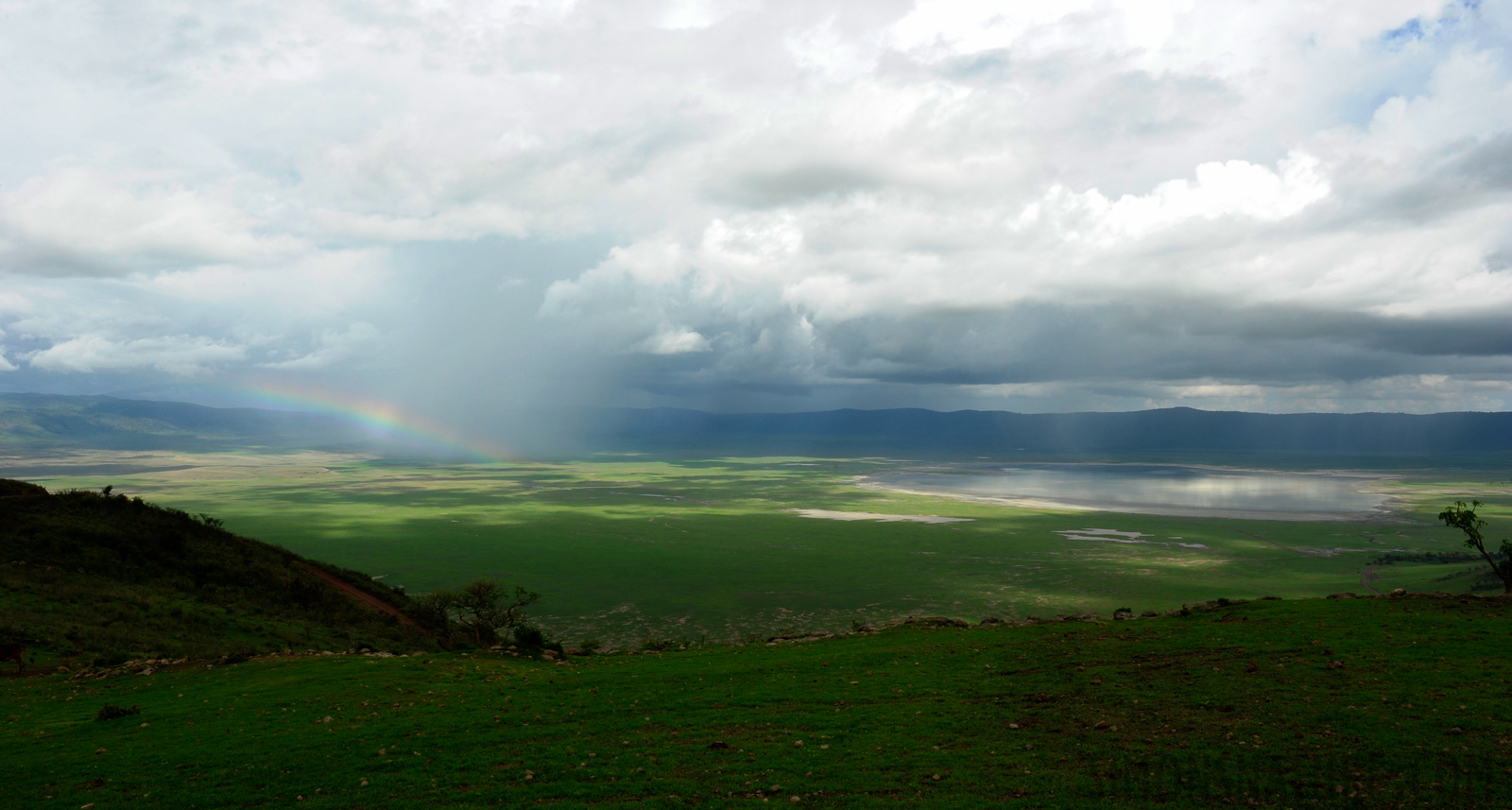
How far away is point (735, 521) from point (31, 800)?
337 ft

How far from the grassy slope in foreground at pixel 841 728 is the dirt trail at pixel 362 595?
15.4 m

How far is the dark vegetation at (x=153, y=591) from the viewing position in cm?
2469

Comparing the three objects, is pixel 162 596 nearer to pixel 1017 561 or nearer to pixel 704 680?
pixel 704 680

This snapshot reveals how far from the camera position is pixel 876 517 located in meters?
118

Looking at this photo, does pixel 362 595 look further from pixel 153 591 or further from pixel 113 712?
pixel 113 712

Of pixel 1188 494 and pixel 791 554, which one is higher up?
pixel 1188 494

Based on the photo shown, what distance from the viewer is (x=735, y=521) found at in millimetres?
113438

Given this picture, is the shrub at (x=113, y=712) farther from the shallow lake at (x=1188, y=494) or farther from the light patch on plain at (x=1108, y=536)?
the shallow lake at (x=1188, y=494)

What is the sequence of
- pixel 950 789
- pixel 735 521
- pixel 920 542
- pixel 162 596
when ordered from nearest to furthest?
pixel 950 789
pixel 162 596
pixel 920 542
pixel 735 521

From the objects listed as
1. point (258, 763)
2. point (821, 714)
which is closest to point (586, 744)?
point (821, 714)

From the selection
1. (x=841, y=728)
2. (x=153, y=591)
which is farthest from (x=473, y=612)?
(x=841, y=728)

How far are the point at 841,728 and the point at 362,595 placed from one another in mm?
33434

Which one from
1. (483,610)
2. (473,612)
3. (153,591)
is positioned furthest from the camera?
(483,610)

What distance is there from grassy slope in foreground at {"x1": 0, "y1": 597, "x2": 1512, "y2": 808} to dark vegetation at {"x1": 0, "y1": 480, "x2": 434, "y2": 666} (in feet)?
18.3
